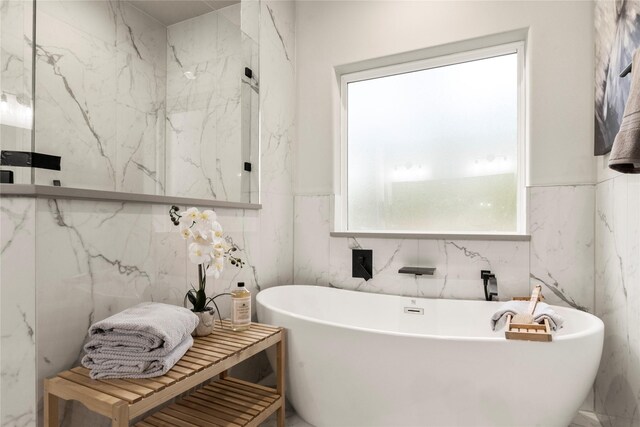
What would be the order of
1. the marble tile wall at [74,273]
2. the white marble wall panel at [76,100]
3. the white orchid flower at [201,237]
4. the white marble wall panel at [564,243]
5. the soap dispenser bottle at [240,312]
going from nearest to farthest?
the marble tile wall at [74,273], the white marble wall panel at [76,100], the white orchid flower at [201,237], the soap dispenser bottle at [240,312], the white marble wall panel at [564,243]

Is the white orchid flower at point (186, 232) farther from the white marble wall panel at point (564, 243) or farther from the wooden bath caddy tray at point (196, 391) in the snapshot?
the white marble wall panel at point (564, 243)

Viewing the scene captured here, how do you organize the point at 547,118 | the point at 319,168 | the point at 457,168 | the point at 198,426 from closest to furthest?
the point at 198,426
the point at 547,118
the point at 457,168
the point at 319,168

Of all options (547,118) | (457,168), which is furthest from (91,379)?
(547,118)

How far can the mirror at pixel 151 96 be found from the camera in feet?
4.02

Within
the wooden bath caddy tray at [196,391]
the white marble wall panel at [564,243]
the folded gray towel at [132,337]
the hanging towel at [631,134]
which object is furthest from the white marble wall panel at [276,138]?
the hanging towel at [631,134]

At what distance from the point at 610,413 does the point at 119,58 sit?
8.77 feet

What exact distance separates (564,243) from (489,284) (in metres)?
0.45

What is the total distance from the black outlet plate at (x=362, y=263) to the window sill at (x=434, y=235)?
0.11 metres

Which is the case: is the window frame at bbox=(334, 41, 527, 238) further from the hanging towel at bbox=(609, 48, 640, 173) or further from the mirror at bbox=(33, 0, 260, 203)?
the hanging towel at bbox=(609, 48, 640, 173)

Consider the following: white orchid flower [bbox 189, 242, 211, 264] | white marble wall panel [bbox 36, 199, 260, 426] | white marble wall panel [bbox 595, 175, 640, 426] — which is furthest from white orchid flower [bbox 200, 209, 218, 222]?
white marble wall panel [bbox 595, 175, 640, 426]

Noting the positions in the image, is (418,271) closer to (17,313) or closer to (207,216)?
(207,216)

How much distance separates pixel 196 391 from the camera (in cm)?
155

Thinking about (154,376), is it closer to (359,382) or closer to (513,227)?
(359,382)

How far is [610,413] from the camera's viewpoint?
5.33ft
